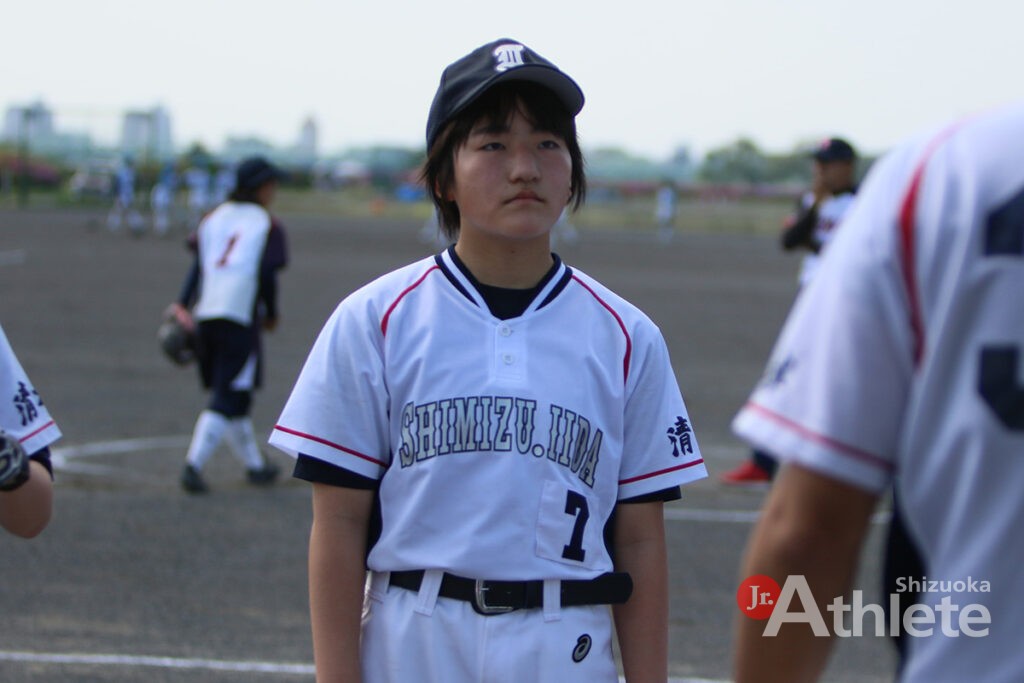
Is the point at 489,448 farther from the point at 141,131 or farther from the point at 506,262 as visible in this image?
the point at 141,131

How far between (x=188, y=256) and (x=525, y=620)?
27.6 meters

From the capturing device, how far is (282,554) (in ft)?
23.3

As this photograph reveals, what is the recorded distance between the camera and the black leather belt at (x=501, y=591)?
95.0 inches

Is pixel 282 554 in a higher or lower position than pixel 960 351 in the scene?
lower

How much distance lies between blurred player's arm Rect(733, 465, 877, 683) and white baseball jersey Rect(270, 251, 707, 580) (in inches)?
33.1

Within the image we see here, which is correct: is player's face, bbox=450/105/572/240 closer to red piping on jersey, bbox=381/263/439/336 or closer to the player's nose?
the player's nose

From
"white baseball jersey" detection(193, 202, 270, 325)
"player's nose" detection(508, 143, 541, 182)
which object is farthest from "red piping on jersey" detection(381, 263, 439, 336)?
"white baseball jersey" detection(193, 202, 270, 325)

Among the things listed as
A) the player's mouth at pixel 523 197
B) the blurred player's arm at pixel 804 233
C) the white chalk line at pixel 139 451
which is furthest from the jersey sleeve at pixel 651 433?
the blurred player's arm at pixel 804 233

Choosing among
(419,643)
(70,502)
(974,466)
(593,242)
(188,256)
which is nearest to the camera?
(974,466)

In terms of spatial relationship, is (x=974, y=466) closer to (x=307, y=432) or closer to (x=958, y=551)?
(x=958, y=551)

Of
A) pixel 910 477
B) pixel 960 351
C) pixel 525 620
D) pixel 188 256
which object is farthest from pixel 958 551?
pixel 188 256

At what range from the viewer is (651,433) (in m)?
2.64

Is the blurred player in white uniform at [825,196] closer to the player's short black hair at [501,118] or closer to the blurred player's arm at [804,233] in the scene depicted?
the blurred player's arm at [804,233]

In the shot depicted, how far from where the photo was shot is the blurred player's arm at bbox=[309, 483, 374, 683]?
8.04 ft
